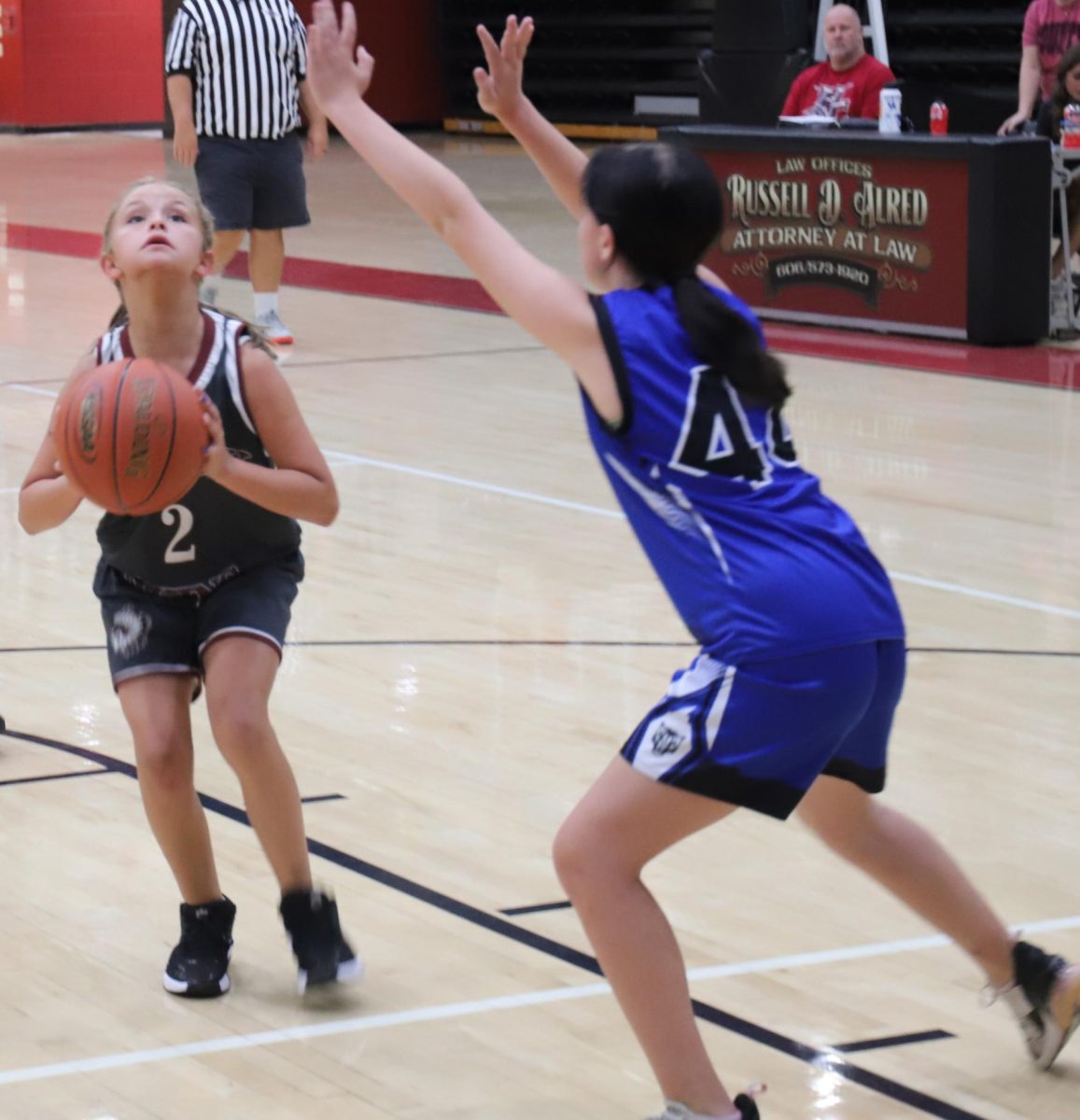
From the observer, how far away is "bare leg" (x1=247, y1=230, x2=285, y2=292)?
9.98m

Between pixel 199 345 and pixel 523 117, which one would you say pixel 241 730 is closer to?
pixel 199 345

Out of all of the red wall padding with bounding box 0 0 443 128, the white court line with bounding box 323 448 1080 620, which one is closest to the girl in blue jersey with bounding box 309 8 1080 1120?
the white court line with bounding box 323 448 1080 620

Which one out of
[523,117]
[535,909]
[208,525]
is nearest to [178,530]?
[208,525]

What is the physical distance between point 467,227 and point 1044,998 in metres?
1.29

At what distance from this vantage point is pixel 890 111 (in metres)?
9.98

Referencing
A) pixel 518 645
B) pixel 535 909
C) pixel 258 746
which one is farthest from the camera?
pixel 518 645

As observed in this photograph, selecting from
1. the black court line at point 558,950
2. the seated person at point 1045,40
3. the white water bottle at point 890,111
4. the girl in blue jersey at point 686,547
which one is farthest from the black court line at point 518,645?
the seated person at point 1045,40

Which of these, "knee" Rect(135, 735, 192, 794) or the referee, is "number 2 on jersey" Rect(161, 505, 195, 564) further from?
the referee

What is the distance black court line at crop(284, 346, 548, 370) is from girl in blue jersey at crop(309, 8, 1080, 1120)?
23.0 ft

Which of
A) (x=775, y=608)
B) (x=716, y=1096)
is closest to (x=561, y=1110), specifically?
(x=716, y=1096)

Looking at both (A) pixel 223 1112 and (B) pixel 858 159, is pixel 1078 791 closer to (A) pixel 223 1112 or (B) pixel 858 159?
(A) pixel 223 1112

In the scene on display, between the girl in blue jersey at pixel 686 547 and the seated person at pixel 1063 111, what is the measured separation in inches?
316

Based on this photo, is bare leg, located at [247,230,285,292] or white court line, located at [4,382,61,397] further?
bare leg, located at [247,230,285,292]

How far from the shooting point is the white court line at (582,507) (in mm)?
5449
